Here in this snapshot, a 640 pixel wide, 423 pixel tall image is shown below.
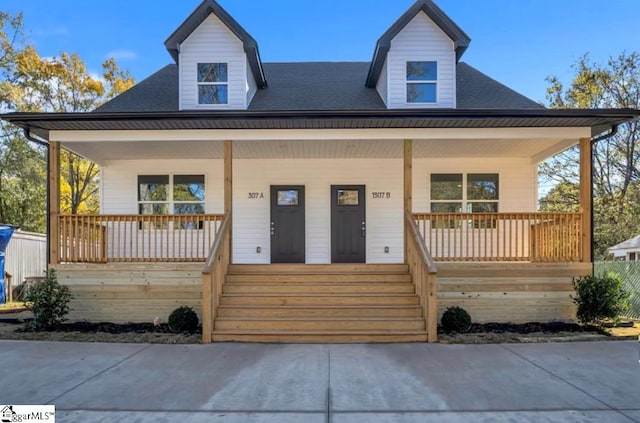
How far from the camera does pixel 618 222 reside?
22234 millimetres

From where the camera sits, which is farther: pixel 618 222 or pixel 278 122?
pixel 618 222

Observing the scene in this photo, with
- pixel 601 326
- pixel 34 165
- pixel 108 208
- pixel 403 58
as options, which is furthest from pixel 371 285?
pixel 34 165

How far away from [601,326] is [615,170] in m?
19.1

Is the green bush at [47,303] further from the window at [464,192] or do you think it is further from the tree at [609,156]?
the tree at [609,156]

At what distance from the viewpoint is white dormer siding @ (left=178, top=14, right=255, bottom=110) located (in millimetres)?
10383

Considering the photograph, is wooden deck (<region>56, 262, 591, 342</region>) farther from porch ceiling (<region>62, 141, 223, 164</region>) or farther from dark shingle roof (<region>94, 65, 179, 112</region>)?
dark shingle roof (<region>94, 65, 179, 112</region>)

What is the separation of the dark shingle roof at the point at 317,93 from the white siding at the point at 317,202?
1495 millimetres

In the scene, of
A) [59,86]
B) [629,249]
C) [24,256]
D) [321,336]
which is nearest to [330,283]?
[321,336]

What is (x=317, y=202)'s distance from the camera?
11.4 m

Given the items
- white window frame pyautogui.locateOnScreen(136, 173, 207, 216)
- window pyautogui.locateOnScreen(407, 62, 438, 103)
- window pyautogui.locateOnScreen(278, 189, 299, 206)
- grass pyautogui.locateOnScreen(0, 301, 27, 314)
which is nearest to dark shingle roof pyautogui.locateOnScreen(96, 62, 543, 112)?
window pyautogui.locateOnScreen(407, 62, 438, 103)

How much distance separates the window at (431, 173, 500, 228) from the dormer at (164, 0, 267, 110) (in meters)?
5.13

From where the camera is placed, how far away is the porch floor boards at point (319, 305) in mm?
7090

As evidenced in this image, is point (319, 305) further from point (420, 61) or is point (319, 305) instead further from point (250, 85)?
point (420, 61)

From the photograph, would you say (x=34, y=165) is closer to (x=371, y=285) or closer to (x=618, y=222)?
(x=371, y=285)
